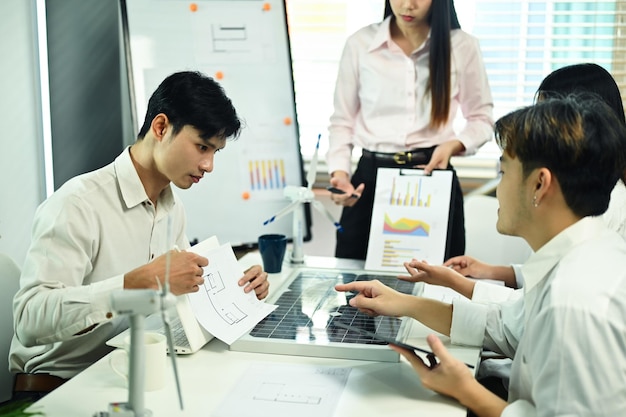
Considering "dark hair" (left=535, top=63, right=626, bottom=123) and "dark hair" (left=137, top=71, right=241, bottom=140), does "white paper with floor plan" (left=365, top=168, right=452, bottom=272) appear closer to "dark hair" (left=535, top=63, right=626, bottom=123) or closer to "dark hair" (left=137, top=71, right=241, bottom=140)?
"dark hair" (left=535, top=63, right=626, bottom=123)

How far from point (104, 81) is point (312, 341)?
1919 mm

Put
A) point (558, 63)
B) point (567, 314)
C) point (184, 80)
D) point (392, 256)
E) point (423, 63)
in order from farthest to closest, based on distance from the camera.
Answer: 1. point (558, 63)
2. point (423, 63)
3. point (392, 256)
4. point (184, 80)
5. point (567, 314)

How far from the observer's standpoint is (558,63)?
3430mm

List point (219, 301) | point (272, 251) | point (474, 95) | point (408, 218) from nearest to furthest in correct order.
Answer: point (219, 301), point (272, 251), point (408, 218), point (474, 95)

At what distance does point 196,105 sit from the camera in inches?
67.4

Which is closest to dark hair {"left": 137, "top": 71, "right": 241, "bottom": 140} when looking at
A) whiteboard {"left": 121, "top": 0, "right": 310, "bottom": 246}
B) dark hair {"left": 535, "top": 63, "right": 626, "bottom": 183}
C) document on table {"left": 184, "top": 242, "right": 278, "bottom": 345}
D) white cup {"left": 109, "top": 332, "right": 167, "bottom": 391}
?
document on table {"left": 184, "top": 242, "right": 278, "bottom": 345}

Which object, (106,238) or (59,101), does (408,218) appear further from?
(59,101)

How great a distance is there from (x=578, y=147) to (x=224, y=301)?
83cm

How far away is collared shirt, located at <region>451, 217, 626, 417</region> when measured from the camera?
1111mm

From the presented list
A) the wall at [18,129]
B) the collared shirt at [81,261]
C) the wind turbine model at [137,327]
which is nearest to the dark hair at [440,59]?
the collared shirt at [81,261]

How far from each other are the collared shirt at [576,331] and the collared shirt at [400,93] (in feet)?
4.05

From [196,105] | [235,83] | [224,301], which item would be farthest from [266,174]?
[224,301]

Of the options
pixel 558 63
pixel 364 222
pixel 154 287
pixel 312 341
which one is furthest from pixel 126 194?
pixel 558 63

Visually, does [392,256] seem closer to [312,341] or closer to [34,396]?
[312,341]
